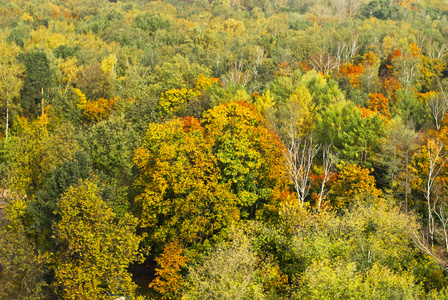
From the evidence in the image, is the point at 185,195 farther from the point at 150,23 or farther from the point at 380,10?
the point at 380,10

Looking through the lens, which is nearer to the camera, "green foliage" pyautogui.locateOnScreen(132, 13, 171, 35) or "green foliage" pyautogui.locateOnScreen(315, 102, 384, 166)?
"green foliage" pyautogui.locateOnScreen(315, 102, 384, 166)

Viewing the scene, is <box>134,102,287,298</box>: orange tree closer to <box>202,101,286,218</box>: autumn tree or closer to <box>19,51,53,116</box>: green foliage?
<box>202,101,286,218</box>: autumn tree

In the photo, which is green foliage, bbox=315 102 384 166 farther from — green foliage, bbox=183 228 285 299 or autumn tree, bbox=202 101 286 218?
green foliage, bbox=183 228 285 299

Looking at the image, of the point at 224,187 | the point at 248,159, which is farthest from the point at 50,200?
the point at 248,159

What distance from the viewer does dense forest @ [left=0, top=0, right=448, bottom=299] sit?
98.6ft

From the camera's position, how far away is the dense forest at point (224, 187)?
30.0 metres

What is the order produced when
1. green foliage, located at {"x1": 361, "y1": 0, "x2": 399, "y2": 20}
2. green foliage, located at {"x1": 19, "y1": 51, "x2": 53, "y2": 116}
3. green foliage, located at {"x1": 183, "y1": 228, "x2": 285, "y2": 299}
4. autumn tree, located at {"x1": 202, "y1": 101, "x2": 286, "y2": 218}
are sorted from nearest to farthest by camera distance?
green foliage, located at {"x1": 183, "y1": 228, "x2": 285, "y2": 299}
autumn tree, located at {"x1": 202, "y1": 101, "x2": 286, "y2": 218}
green foliage, located at {"x1": 19, "y1": 51, "x2": 53, "y2": 116}
green foliage, located at {"x1": 361, "y1": 0, "x2": 399, "y2": 20}

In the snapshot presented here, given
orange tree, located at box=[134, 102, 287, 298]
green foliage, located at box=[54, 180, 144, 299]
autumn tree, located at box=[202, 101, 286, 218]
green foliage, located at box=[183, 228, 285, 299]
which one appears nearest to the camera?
green foliage, located at box=[183, 228, 285, 299]

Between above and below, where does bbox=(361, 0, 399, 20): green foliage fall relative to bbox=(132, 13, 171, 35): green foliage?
below

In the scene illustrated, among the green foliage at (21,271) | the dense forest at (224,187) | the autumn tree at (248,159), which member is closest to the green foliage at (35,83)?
the dense forest at (224,187)

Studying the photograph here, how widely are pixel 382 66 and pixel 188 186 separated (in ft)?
195

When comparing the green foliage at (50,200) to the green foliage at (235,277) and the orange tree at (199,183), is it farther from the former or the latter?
the green foliage at (235,277)

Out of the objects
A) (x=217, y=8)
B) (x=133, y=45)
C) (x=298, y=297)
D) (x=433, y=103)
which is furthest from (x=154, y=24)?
(x=298, y=297)

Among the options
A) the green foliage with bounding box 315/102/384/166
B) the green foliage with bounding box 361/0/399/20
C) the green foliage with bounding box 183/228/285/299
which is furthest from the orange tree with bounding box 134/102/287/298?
the green foliage with bounding box 361/0/399/20
